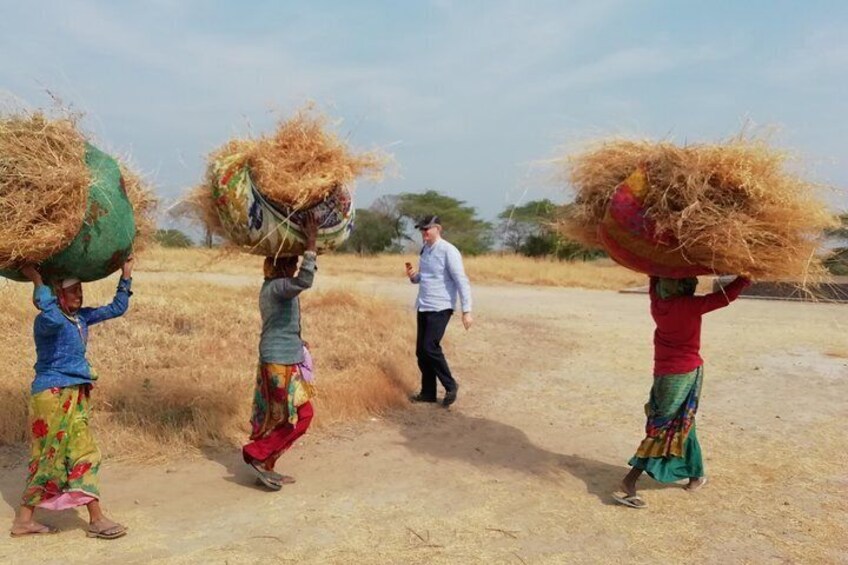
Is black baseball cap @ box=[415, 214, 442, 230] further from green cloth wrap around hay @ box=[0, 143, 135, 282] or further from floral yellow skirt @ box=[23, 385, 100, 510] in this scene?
floral yellow skirt @ box=[23, 385, 100, 510]

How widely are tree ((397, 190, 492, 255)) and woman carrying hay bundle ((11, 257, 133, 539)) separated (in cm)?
3642

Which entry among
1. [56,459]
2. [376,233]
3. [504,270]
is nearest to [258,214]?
[56,459]

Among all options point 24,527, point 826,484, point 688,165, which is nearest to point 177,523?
point 24,527

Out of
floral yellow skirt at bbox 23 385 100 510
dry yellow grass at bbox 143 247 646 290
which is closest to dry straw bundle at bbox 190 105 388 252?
floral yellow skirt at bbox 23 385 100 510

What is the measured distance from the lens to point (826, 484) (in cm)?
492

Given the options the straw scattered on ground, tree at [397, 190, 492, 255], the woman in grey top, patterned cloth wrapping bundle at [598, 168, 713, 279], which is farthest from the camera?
tree at [397, 190, 492, 255]

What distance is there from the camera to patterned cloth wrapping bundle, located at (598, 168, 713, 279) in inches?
166

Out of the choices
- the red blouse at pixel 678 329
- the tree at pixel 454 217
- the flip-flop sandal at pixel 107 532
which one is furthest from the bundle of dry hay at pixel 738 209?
the tree at pixel 454 217

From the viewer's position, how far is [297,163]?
14.6 feet

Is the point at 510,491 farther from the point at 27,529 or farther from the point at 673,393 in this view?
the point at 27,529

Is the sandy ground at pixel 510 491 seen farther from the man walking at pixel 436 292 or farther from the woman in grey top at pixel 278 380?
the man walking at pixel 436 292

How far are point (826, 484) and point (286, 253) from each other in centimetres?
382

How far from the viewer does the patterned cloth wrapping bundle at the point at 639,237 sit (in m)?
4.22

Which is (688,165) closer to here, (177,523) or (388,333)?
(177,523)
